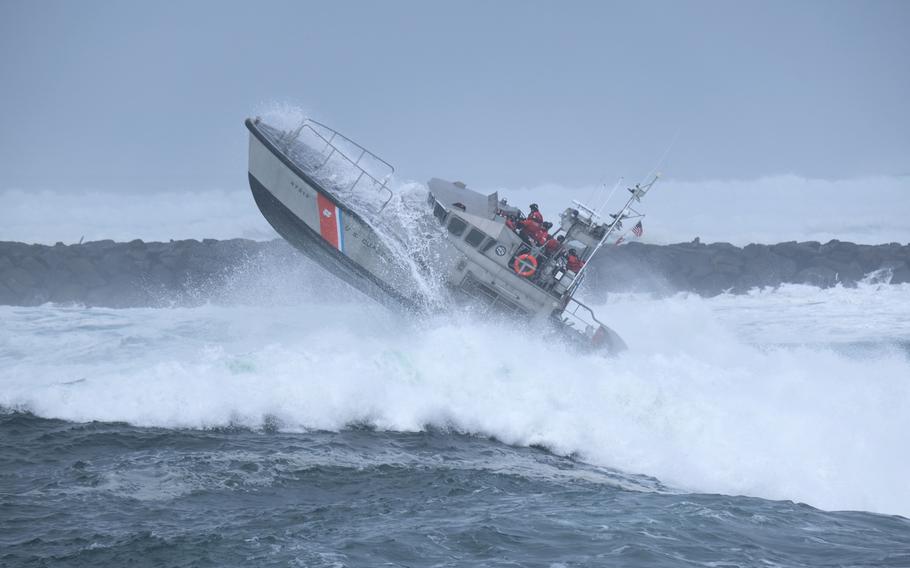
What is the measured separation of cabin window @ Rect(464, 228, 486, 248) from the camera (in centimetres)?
1415

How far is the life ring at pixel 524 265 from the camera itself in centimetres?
1430

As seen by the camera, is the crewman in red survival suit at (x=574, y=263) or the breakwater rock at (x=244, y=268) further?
the breakwater rock at (x=244, y=268)

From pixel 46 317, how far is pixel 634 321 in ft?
48.2

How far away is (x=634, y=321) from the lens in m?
19.3

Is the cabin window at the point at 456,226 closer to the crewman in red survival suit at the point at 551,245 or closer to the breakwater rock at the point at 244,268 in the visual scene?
the crewman in red survival suit at the point at 551,245

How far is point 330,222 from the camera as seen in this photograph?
13781 millimetres

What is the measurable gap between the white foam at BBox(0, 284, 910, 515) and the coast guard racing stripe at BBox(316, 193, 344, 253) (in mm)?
1861

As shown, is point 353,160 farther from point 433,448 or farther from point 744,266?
point 744,266

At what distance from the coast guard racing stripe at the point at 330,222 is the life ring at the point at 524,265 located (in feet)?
10.9

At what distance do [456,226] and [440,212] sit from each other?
0.41m

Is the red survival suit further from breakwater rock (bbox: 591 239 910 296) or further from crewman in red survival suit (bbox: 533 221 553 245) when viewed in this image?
breakwater rock (bbox: 591 239 910 296)

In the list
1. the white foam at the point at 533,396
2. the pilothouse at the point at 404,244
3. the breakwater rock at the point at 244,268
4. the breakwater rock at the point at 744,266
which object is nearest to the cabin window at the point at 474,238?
the pilothouse at the point at 404,244

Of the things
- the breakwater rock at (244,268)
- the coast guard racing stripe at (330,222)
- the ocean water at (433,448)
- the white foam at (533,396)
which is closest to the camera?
the ocean water at (433,448)

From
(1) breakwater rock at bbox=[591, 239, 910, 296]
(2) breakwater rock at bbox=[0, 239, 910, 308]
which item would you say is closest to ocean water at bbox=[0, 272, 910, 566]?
(2) breakwater rock at bbox=[0, 239, 910, 308]
